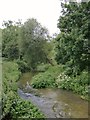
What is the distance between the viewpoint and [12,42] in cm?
4159

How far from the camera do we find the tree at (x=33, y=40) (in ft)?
117

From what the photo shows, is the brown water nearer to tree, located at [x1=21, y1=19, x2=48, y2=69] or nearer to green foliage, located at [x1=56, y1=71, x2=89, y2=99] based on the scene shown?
green foliage, located at [x1=56, y1=71, x2=89, y2=99]

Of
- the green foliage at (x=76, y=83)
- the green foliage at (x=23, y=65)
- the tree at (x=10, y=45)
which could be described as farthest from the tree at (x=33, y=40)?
the green foliage at (x=76, y=83)

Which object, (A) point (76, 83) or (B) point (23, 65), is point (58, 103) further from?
(B) point (23, 65)

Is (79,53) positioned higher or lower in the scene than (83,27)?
lower

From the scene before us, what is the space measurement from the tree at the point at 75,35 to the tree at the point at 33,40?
16138mm

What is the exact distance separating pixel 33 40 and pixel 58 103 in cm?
1949

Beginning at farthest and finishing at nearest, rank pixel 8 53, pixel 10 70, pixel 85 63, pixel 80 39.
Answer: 1. pixel 8 53
2. pixel 10 70
3. pixel 85 63
4. pixel 80 39

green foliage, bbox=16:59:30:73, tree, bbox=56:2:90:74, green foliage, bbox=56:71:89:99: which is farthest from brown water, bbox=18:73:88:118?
green foliage, bbox=16:59:30:73

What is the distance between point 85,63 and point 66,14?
12.4 ft

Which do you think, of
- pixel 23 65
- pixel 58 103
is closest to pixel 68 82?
pixel 58 103

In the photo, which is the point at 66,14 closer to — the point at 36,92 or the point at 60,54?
the point at 60,54

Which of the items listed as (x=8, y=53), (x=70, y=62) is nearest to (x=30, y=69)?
(x=8, y=53)

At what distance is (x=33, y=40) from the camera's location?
117ft
